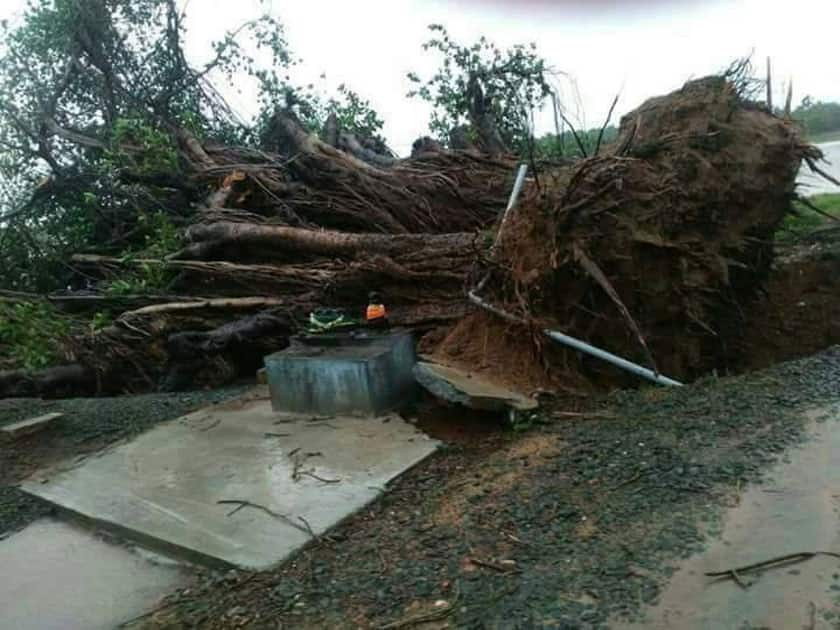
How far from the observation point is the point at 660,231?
549cm

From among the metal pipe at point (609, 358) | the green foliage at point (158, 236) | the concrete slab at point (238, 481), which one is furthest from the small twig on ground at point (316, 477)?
the green foliage at point (158, 236)

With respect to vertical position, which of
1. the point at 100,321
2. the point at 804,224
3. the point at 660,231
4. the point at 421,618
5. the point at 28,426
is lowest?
the point at 421,618

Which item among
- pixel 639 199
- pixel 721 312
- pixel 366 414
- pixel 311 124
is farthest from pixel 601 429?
pixel 311 124

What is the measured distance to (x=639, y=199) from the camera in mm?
5359

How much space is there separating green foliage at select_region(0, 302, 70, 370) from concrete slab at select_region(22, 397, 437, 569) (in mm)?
2631

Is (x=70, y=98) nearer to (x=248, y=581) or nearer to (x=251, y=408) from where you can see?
(x=251, y=408)

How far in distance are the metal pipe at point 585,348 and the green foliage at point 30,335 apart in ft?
14.3

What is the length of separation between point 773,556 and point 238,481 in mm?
2703

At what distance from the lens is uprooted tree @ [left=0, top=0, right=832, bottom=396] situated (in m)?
5.35

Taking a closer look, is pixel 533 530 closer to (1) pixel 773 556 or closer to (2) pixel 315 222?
(1) pixel 773 556

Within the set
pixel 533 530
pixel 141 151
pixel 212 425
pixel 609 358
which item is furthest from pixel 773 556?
pixel 141 151

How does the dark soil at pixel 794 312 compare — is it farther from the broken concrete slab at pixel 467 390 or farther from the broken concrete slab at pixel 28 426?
the broken concrete slab at pixel 28 426

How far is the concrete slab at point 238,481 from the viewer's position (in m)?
3.26

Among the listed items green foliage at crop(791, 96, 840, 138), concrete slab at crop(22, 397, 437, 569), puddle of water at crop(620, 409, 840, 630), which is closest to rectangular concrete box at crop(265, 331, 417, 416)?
concrete slab at crop(22, 397, 437, 569)
